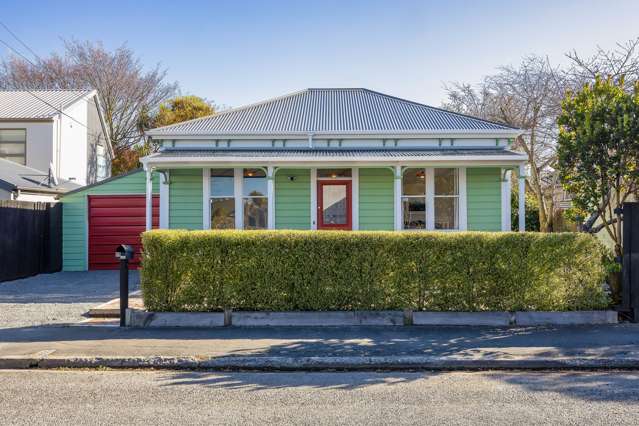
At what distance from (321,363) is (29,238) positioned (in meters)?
11.0

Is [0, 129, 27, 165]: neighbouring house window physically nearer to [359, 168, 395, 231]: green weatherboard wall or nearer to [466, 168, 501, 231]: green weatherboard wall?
[359, 168, 395, 231]: green weatherboard wall

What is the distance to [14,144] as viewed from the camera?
1925cm

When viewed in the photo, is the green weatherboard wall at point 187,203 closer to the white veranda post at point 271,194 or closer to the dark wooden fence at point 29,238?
the white veranda post at point 271,194

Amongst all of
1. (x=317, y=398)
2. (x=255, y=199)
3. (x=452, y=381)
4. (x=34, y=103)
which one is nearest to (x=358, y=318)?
(x=452, y=381)

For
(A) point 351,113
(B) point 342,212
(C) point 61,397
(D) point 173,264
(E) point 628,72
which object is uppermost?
(E) point 628,72

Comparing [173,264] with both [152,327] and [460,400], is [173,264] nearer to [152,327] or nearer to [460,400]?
[152,327]

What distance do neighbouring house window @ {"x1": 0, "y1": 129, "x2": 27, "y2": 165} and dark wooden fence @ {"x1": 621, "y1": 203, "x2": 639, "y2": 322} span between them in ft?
68.4

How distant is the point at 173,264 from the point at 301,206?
Result: 5.89 metres

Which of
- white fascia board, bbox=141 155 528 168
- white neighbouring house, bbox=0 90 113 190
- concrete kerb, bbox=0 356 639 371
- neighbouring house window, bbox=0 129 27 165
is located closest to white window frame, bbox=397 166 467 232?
white fascia board, bbox=141 155 528 168

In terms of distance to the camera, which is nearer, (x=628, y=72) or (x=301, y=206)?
(x=301, y=206)

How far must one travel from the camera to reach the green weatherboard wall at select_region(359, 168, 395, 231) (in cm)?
1282

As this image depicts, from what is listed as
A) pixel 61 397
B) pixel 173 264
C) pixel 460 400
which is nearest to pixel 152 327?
pixel 173 264

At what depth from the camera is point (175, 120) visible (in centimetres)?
3062

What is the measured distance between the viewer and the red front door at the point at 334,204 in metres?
12.9
